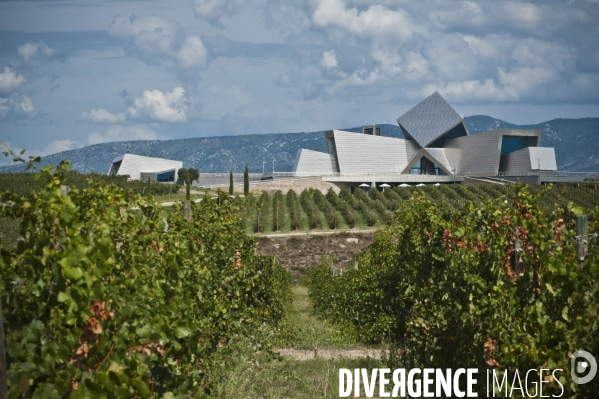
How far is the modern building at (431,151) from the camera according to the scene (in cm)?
6725

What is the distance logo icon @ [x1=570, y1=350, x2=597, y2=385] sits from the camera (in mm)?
4027

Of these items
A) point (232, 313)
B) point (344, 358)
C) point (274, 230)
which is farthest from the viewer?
point (274, 230)

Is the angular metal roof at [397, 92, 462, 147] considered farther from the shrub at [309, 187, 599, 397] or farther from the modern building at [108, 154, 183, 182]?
the shrub at [309, 187, 599, 397]

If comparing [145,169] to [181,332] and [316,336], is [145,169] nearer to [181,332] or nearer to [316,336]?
[316,336]

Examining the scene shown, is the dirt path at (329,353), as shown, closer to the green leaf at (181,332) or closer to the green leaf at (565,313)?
the green leaf at (565,313)

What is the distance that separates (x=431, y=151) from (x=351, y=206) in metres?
29.7

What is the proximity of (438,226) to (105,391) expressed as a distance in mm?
4979

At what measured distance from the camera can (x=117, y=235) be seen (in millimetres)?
5133

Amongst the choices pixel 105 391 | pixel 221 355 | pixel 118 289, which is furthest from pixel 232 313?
pixel 105 391

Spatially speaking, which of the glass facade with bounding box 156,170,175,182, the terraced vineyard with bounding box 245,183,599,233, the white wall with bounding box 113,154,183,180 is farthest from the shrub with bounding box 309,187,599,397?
the white wall with bounding box 113,154,183,180

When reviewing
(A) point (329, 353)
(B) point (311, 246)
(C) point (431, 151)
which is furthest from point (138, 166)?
(A) point (329, 353)

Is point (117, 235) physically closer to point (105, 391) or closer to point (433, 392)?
point (105, 391)

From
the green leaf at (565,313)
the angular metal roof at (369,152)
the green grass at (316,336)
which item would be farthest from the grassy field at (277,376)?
the angular metal roof at (369,152)

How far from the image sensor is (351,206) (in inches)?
1670
